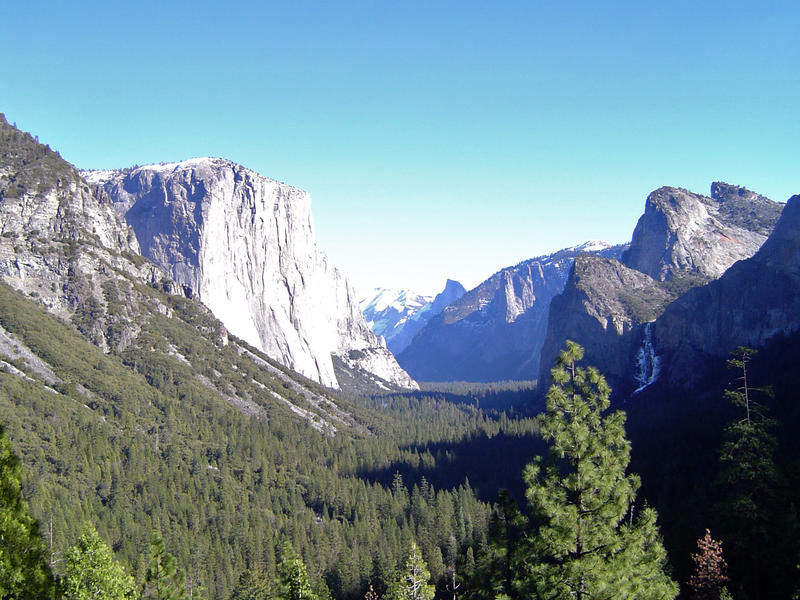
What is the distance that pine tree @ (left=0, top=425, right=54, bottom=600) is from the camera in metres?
15.5

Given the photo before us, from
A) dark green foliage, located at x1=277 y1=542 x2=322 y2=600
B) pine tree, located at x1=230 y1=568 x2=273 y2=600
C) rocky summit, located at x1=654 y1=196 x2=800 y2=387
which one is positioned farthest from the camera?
rocky summit, located at x1=654 y1=196 x2=800 y2=387

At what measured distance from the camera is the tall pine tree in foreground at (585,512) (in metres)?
18.5

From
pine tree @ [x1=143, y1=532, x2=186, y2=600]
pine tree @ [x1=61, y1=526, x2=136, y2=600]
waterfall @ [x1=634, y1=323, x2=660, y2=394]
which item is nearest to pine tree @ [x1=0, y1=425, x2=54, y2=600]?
pine tree @ [x1=61, y1=526, x2=136, y2=600]

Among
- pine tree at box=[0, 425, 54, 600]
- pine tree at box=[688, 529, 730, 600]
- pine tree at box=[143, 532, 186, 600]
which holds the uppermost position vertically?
pine tree at box=[0, 425, 54, 600]

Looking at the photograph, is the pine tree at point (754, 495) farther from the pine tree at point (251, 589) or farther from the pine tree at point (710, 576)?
the pine tree at point (251, 589)

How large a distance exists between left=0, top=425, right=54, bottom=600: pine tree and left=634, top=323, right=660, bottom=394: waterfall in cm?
17950

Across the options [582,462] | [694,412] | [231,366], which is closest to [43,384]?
[231,366]

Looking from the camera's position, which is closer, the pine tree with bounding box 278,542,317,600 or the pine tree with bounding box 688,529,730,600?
the pine tree with bounding box 688,529,730,600

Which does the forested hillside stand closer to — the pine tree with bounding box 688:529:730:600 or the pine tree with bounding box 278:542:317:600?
the pine tree with bounding box 278:542:317:600

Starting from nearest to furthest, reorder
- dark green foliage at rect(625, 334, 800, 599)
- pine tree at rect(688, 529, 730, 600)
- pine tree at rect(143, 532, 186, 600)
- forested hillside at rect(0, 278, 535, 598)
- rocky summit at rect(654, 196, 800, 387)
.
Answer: pine tree at rect(688, 529, 730, 600)
dark green foliage at rect(625, 334, 800, 599)
pine tree at rect(143, 532, 186, 600)
forested hillside at rect(0, 278, 535, 598)
rocky summit at rect(654, 196, 800, 387)

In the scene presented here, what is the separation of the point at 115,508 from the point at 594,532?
83.1 metres

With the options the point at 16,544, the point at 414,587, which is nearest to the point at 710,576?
the point at 414,587

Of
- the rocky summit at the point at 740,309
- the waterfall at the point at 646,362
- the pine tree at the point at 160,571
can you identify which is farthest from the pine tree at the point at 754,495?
the waterfall at the point at 646,362

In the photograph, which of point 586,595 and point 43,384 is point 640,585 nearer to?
point 586,595
